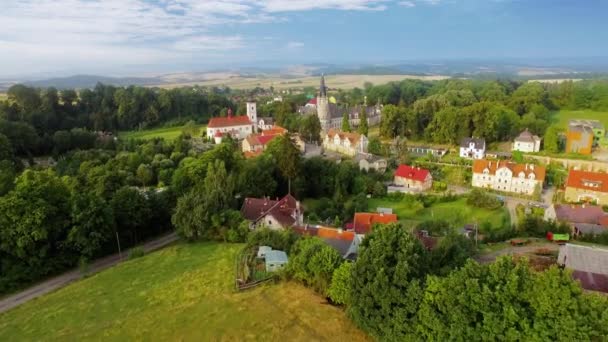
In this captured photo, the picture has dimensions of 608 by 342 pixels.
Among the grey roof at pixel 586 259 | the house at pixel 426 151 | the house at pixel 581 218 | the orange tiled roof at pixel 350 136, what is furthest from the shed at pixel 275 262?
the house at pixel 426 151

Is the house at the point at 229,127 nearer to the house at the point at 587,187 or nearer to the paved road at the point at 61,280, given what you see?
the paved road at the point at 61,280

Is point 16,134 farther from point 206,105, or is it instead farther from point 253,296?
point 253,296

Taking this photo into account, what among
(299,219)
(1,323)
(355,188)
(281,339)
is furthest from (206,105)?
(281,339)

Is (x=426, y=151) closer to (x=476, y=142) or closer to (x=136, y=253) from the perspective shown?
(x=476, y=142)

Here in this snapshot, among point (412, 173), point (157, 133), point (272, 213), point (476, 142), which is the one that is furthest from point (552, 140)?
point (157, 133)

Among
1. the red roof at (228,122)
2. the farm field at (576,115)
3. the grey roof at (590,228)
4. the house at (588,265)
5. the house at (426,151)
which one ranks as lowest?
the grey roof at (590,228)
